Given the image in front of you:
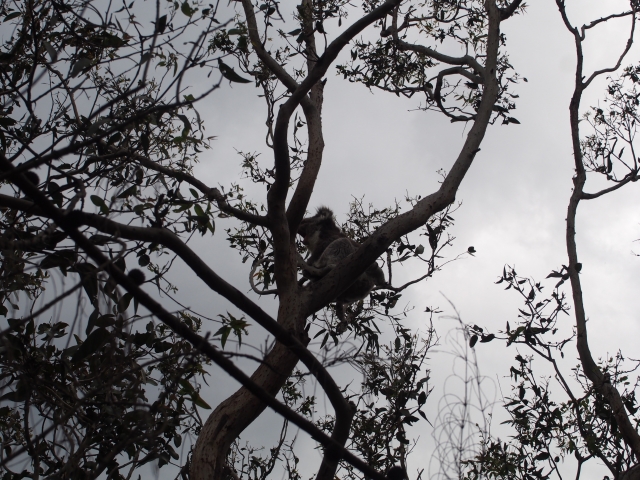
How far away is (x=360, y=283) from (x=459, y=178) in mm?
2243

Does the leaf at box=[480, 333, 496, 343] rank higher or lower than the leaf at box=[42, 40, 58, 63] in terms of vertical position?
higher

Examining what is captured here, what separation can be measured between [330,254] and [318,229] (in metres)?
1.20

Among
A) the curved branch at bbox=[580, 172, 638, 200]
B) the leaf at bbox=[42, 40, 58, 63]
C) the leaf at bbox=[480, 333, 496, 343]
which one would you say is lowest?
the leaf at bbox=[42, 40, 58, 63]

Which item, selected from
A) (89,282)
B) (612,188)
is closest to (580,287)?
(612,188)

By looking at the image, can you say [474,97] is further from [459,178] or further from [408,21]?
[459,178]

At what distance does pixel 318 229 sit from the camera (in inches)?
320

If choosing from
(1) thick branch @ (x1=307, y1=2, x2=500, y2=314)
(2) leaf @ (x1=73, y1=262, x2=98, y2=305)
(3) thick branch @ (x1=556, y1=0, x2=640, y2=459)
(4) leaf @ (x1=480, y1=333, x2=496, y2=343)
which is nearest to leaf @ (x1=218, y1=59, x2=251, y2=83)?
(2) leaf @ (x1=73, y1=262, x2=98, y2=305)

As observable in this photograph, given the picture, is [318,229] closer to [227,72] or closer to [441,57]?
[441,57]

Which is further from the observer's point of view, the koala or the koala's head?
the koala's head

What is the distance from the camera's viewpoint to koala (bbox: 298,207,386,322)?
6379mm

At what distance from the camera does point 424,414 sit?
4.27m

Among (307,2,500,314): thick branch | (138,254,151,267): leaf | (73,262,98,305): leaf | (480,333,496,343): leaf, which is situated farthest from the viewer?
(480,333,496,343): leaf

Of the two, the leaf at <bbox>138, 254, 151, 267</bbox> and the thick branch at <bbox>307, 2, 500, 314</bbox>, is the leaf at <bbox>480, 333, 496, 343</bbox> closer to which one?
the thick branch at <bbox>307, 2, 500, 314</bbox>

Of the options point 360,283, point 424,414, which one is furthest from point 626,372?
point 360,283
